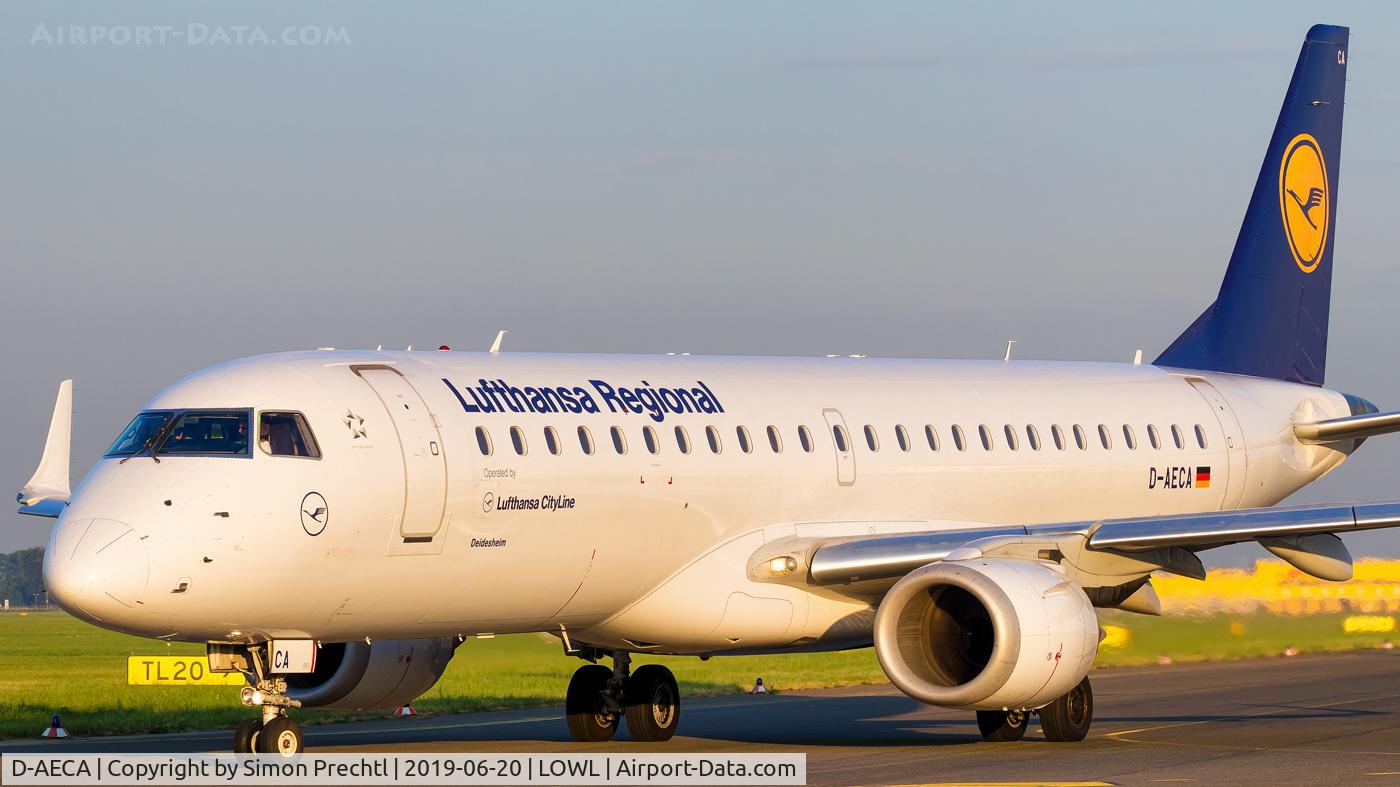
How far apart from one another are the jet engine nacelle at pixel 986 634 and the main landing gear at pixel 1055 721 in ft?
6.15

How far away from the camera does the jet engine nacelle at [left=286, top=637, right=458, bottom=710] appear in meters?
22.6

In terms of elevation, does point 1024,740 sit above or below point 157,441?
below

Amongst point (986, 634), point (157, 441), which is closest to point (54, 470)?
point (157, 441)

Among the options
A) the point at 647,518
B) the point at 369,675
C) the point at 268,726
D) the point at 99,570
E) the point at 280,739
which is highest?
the point at 647,518

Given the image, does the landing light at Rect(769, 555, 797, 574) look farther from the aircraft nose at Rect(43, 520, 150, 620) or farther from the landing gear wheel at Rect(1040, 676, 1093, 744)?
the aircraft nose at Rect(43, 520, 150, 620)

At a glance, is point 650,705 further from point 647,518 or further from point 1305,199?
point 1305,199

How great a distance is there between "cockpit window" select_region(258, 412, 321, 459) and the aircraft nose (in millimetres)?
1608

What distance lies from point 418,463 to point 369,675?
4.32 metres

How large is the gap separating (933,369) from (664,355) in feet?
13.8

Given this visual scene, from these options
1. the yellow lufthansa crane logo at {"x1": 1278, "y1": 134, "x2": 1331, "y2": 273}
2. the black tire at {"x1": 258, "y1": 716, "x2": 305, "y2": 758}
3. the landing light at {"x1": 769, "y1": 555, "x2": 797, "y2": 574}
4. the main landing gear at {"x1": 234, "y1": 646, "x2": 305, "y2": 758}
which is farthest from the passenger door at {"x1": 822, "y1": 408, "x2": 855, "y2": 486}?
the yellow lufthansa crane logo at {"x1": 1278, "y1": 134, "x2": 1331, "y2": 273}

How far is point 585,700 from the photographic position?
24.1m

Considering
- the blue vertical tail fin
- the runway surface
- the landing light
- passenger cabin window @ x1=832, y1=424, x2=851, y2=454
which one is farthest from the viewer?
the blue vertical tail fin

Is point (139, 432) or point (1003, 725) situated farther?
point (1003, 725)
